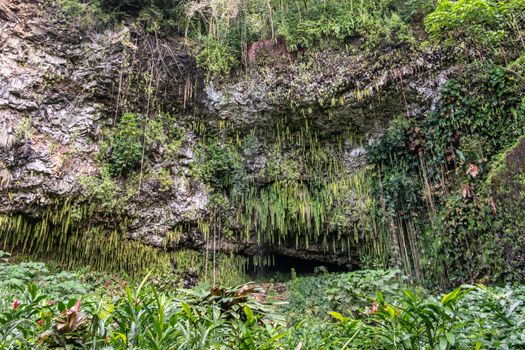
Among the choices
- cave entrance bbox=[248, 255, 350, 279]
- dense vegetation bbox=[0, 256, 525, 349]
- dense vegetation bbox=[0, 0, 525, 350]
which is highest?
dense vegetation bbox=[0, 0, 525, 350]

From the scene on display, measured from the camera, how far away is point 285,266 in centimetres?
Answer: 874

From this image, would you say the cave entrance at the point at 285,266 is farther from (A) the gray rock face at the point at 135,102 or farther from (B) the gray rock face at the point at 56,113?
(B) the gray rock face at the point at 56,113

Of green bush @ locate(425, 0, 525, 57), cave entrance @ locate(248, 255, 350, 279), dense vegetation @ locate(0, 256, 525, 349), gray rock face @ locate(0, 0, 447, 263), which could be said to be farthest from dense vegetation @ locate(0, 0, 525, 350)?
dense vegetation @ locate(0, 256, 525, 349)

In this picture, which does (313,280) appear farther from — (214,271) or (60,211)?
(60,211)

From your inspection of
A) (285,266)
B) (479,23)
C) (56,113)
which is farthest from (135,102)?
(479,23)

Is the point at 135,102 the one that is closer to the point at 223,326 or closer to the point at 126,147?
the point at 126,147

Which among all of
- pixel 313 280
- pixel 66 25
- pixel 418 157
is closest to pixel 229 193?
pixel 313 280

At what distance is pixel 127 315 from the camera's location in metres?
1.81

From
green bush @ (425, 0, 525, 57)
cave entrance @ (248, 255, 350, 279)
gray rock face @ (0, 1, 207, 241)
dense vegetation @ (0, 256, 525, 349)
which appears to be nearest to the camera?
dense vegetation @ (0, 256, 525, 349)

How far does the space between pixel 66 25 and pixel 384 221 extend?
759 centimetres

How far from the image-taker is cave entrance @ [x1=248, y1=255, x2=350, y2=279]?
8242 millimetres

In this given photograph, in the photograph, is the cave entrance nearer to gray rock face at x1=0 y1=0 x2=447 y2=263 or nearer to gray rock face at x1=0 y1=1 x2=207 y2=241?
gray rock face at x1=0 y1=0 x2=447 y2=263

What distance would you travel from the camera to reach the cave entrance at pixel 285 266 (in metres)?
8.24

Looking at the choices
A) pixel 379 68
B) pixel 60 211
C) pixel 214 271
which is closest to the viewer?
pixel 60 211
